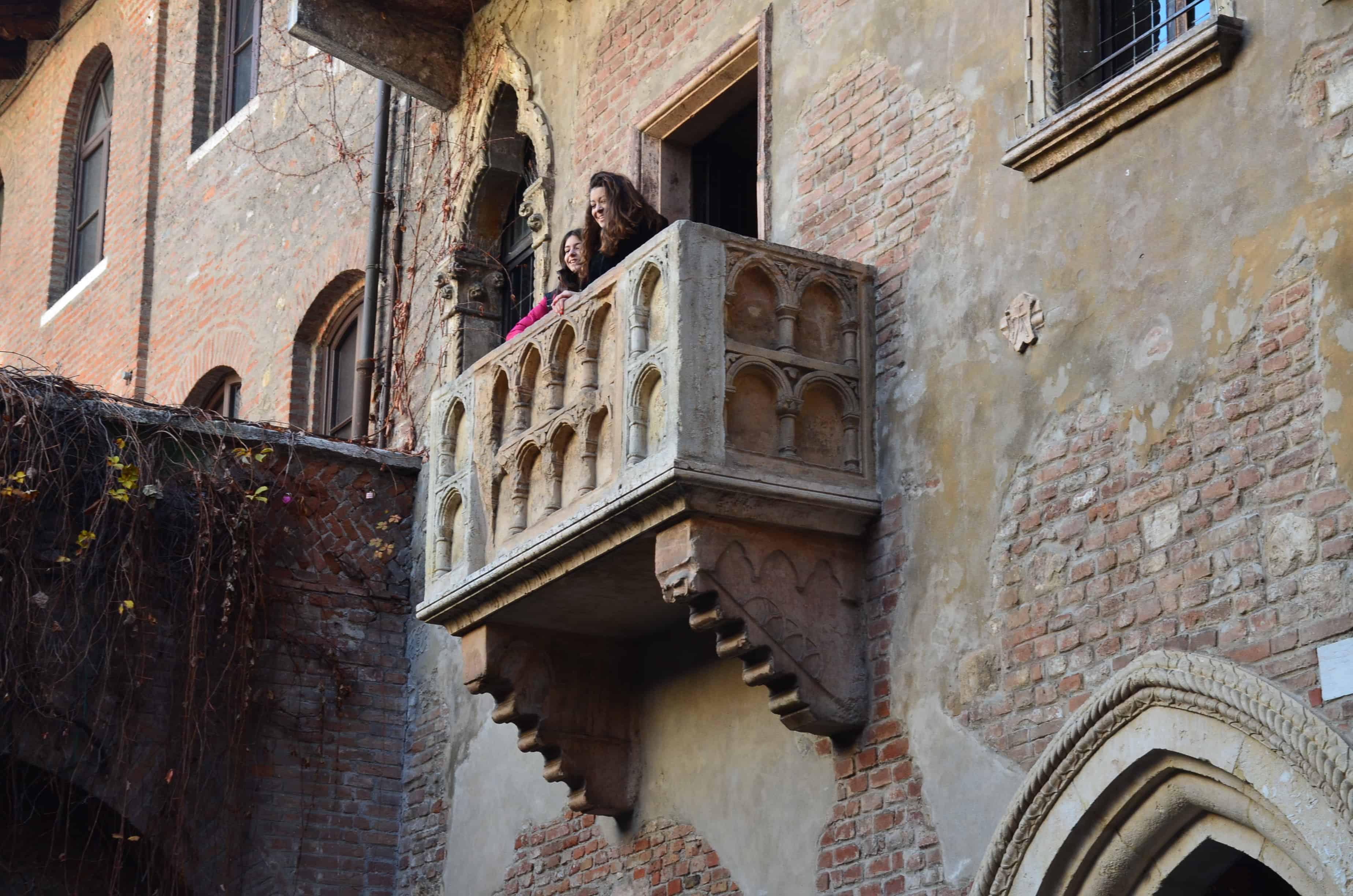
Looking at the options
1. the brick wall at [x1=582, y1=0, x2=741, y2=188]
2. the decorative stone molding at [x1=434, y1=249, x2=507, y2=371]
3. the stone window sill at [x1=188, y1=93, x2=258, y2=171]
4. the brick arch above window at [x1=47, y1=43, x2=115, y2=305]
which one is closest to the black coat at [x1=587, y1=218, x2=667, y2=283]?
the brick wall at [x1=582, y1=0, x2=741, y2=188]

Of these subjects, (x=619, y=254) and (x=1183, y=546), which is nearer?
(x=1183, y=546)

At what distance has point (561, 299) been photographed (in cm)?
837

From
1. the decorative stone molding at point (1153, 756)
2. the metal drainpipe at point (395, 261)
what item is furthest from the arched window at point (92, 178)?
the decorative stone molding at point (1153, 756)

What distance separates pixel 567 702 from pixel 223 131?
7.28 meters

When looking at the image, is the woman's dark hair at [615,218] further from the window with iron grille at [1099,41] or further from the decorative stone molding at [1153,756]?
the decorative stone molding at [1153,756]

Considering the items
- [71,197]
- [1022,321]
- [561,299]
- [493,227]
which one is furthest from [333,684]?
[71,197]

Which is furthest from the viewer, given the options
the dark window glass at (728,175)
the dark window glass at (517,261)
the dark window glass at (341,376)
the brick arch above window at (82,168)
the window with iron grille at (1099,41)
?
the brick arch above window at (82,168)

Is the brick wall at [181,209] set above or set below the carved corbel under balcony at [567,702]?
above

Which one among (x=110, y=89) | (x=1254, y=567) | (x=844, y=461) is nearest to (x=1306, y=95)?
(x=1254, y=567)

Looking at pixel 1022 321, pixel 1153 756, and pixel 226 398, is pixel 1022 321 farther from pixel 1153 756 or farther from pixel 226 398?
pixel 226 398

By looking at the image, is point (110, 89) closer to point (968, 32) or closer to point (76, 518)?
point (76, 518)

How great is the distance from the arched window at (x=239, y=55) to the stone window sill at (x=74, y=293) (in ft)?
6.00

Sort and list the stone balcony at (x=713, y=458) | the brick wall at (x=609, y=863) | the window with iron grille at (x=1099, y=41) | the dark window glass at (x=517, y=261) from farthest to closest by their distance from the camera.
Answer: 1. the dark window glass at (x=517, y=261)
2. the brick wall at (x=609, y=863)
3. the stone balcony at (x=713, y=458)
4. the window with iron grille at (x=1099, y=41)

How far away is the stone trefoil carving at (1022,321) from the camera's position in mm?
6871
